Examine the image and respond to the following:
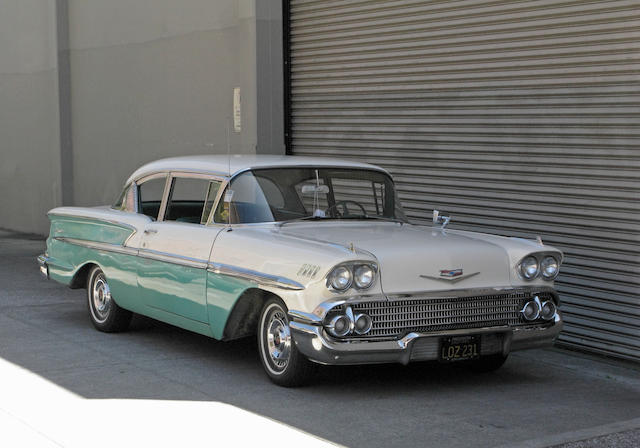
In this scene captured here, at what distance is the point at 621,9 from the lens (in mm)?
8016

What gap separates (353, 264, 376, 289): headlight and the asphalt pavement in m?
0.73

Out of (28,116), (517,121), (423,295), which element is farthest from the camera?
(28,116)

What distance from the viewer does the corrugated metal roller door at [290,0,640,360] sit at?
804cm

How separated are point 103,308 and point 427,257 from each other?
336cm

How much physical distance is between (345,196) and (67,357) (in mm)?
2343

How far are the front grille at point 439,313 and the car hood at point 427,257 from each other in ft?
0.28

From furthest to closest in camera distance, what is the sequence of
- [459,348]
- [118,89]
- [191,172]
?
[118,89]
[191,172]
[459,348]

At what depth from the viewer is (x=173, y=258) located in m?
7.50

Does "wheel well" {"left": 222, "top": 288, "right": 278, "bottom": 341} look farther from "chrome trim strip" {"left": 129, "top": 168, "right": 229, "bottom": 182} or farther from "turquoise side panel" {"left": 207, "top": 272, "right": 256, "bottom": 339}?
"chrome trim strip" {"left": 129, "top": 168, "right": 229, "bottom": 182}

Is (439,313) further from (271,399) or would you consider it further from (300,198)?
(300,198)

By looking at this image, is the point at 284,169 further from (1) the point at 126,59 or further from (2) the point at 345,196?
(1) the point at 126,59

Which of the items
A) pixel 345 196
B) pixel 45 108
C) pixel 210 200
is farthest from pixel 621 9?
pixel 45 108

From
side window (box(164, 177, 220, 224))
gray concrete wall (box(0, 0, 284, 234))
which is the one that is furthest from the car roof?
gray concrete wall (box(0, 0, 284, 234))

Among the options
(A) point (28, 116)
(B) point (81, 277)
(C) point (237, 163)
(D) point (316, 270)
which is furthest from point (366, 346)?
(A) point (28, 116)
